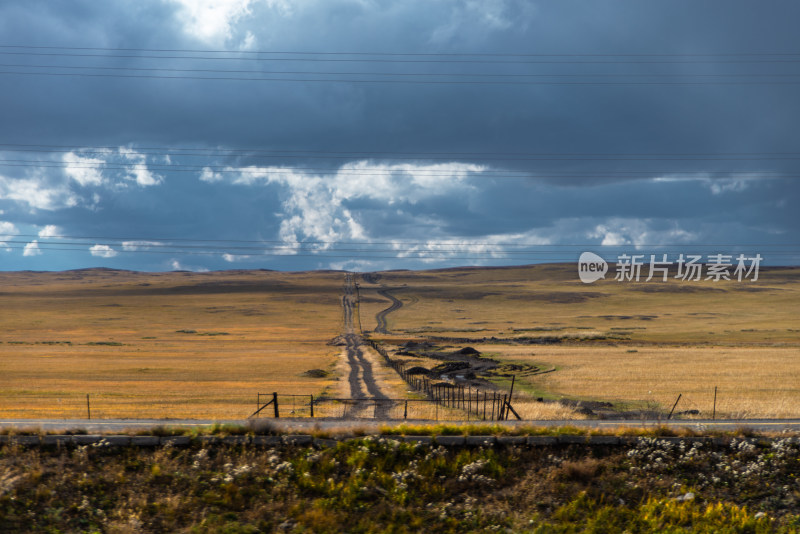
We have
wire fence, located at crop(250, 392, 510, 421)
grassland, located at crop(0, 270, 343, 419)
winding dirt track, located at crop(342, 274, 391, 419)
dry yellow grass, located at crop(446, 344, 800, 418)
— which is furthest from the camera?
grassland, located at crop(0, 270, 343, 419)

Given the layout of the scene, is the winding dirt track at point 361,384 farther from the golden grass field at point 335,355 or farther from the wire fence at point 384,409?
the golden grass field at point 335,355

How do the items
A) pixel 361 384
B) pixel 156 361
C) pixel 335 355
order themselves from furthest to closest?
1. pixel 335 355
2. pixel 156 361
3. pixel 361 384

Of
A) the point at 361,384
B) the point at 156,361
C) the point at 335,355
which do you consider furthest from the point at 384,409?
the point at 156,361

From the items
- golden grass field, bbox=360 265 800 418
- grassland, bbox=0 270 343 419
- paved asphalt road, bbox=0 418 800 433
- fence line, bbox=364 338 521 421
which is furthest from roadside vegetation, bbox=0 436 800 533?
grassland, bbox=0 270 343 419

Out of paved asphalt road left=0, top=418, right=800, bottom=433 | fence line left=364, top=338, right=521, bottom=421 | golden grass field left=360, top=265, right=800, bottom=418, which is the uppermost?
paved asphalt road left=0, top=418, right=800, bottom=433

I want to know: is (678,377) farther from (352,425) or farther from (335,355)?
(335,355)

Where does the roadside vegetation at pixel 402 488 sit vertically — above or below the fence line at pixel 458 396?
above

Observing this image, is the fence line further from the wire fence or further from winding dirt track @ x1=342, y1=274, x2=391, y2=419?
winding dirt track @ x1=342, y1=274, x2=391, y2=419

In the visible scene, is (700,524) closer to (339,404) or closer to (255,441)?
(255,441)

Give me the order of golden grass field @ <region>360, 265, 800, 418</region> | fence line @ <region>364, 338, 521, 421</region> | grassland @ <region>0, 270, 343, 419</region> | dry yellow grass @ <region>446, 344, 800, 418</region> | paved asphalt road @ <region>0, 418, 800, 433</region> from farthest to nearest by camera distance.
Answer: golden grass field @ <region>360, 265, 800, 418</region> < grassland @ <region>0, 270, 343, 419</region> < dry yellow grass @ <region>446, 344, 800, 418</region> < fence line @ <region>364, 338, 521, 421</region> < paved asphalt road @ <region>0, 418, 800, 433</region>

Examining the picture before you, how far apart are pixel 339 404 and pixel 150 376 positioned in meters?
33.5

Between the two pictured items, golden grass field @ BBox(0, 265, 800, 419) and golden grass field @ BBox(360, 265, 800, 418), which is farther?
golden grass field @ BBox(360, 265, 800, 418)

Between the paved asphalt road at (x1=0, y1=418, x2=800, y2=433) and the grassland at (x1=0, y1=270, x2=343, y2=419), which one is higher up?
the paved asphalt road at (x1=0, y1=418, x2=800, y2=433)

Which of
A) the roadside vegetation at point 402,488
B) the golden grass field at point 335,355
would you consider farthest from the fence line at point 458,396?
the roadside vegetation at point 402,488
